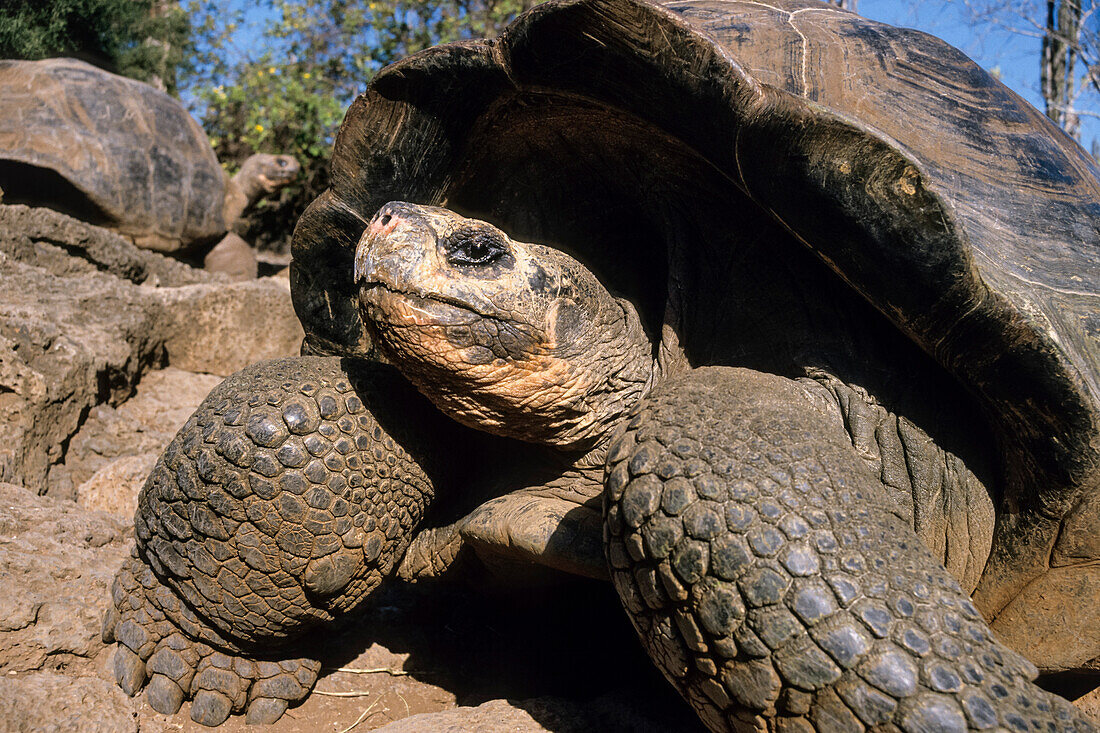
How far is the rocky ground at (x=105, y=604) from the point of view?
189 cm

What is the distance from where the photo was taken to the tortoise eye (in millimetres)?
1766

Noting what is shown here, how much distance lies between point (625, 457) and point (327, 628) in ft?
3.93

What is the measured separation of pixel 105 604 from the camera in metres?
2.17

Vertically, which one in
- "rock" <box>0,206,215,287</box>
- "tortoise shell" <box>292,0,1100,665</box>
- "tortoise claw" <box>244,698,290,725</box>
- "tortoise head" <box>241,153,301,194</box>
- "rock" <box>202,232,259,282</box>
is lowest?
"rock" <box>202,232,259,282</box>

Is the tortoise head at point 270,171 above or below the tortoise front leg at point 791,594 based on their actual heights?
below

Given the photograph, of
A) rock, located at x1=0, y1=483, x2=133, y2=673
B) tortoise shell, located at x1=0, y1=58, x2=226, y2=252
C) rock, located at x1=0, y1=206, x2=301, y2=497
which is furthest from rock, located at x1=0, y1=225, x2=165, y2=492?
tortoise shell, located at x1=0, y1=58, x2=226, y2=252

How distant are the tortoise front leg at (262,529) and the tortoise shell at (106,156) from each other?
572 cm

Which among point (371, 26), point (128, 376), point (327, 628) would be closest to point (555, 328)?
point (327, 628)

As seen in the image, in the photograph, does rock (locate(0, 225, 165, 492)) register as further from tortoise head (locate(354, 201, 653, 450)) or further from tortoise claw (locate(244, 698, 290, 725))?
tortoise head (locate(354, 201, 653, 450))

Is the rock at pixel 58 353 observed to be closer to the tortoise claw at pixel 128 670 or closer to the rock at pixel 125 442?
the rock at pixel 125 442

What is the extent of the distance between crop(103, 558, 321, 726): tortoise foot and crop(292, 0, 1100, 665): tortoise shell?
1.13 m

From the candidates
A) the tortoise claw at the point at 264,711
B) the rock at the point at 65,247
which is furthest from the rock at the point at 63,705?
the rock at the point at 65,247

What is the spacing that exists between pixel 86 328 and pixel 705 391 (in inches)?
118

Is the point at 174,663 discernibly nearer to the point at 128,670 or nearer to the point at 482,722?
the point at 128,670
